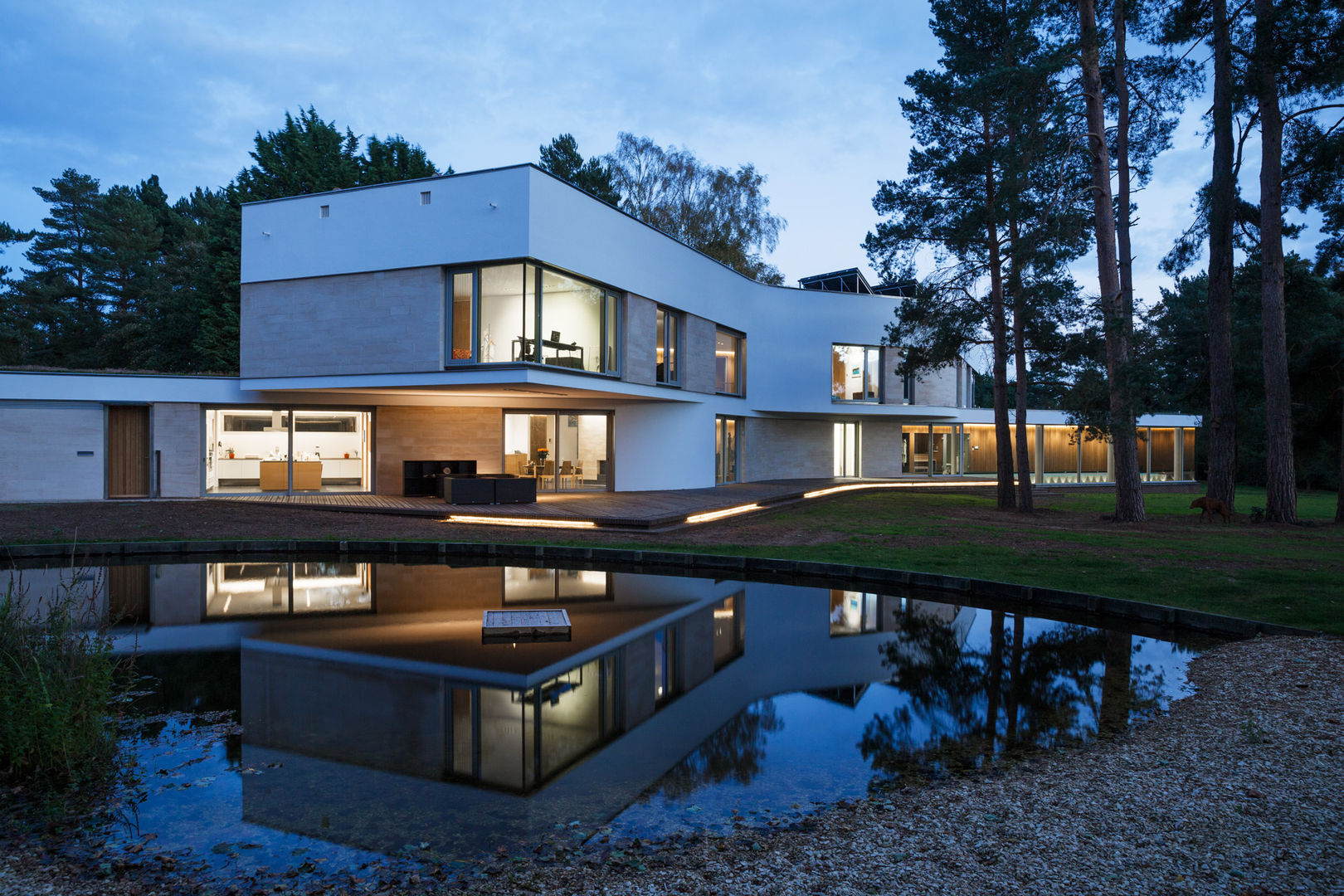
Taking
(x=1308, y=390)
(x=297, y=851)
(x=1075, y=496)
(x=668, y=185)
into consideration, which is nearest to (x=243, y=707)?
(x=297, y=851)

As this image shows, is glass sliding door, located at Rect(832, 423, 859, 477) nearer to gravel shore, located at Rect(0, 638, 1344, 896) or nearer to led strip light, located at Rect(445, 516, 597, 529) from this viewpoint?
led strip light, located at Rect(445, 516, 597, 529)

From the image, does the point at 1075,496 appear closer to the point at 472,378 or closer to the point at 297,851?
the point at 472,378

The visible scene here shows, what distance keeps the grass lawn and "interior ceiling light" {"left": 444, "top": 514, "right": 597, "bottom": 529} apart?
1.82 metres

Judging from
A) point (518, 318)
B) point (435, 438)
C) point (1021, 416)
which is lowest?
point (435, 438)

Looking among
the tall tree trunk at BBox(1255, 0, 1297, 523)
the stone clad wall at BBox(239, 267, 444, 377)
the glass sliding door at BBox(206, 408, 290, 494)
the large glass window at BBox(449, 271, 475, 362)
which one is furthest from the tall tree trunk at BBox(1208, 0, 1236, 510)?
the glass sliding door at BBox(206, 408, 290, 494)

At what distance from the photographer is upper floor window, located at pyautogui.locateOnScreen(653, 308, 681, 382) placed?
1881cm

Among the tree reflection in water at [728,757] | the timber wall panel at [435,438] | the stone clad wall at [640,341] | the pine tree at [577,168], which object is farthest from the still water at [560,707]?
the pine tree at [577,168]

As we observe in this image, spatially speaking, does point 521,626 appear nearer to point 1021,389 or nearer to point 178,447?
point 178,447

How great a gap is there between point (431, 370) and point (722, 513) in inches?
254

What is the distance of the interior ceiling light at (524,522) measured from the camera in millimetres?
13805

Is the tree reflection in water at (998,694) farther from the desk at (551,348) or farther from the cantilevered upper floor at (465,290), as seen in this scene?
the cantilevered upper floor at (465,290)

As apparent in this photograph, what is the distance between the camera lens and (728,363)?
22.4 m

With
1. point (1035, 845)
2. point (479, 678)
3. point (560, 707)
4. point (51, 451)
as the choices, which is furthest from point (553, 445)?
point (1035, 845)

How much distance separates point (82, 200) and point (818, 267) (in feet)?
180
